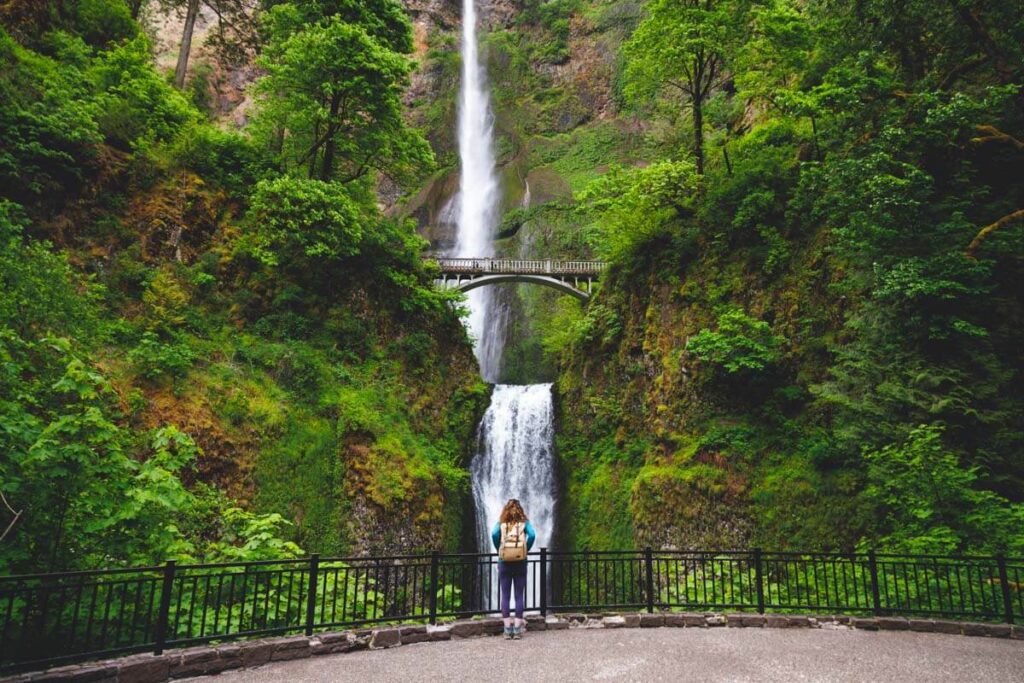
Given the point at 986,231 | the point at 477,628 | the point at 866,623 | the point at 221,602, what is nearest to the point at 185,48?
the point at 221,602

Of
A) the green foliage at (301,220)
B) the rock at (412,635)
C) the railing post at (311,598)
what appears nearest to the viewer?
the railing post at (311,598)

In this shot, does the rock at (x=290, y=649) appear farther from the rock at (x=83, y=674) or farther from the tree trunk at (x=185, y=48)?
the tree trunk at (x=185, y=48)

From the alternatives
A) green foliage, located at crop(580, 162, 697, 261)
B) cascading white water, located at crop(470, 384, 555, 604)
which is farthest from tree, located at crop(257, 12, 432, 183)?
cascading white water, located at crop(470, 384, 555, 604)

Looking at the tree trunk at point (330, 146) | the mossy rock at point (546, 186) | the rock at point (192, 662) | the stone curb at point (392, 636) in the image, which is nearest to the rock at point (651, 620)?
the stone curb at point (392, 636)

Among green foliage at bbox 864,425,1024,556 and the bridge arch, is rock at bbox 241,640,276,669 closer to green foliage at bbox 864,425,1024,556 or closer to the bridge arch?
green foliage at bbox 864,425,1024,556

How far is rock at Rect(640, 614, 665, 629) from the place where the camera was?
836cm

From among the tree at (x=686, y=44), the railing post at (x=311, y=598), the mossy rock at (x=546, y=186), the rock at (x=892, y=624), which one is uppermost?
the mossy rock at (x=546, y=186)

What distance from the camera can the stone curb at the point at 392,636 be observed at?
5254 mm

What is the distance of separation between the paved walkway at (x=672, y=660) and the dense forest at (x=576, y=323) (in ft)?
8.46

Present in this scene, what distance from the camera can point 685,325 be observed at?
18062 mm

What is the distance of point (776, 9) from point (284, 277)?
18.3m

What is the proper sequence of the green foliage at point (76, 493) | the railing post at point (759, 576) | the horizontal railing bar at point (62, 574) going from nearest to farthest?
the horizontal railing bar at point (62, 574) < the green foliage at point (76, 493) < the railing post at point (759, 576)

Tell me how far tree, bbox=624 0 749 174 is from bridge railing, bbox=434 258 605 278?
10.2 m

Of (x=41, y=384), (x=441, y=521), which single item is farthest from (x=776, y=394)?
(x=41, y=384)
